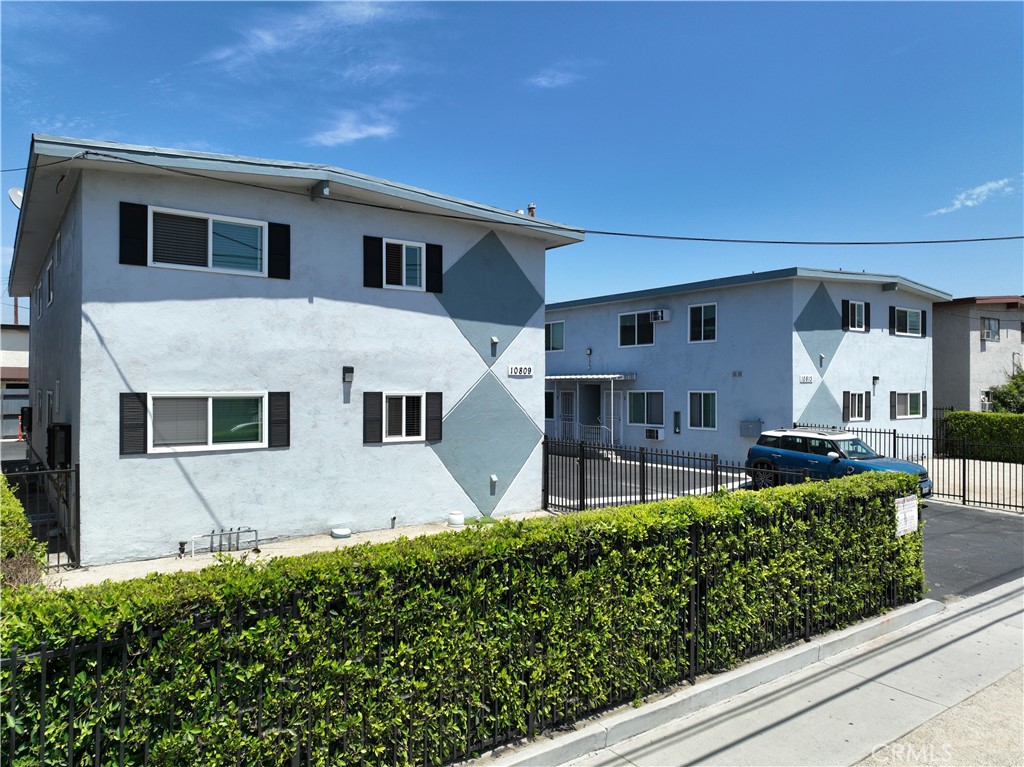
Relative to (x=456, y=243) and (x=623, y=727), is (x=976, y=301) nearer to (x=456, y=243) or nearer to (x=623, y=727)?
(x=456, y=243)

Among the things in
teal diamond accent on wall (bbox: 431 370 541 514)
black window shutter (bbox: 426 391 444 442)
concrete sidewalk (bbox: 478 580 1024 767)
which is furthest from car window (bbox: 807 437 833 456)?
black window shutter (bbox: 426 391 444 442)

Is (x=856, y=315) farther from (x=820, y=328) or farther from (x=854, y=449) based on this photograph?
(x=854, y=449)

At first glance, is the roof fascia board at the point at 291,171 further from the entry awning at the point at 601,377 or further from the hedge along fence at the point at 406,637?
the entry awning at the point at 601,377

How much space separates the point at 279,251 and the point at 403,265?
2.29 meters

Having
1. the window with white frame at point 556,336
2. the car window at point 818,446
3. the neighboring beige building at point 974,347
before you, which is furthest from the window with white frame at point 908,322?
the window with white frame at point 556,336

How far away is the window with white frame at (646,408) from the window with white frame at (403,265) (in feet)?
41.7

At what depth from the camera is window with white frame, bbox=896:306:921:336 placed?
2216cm

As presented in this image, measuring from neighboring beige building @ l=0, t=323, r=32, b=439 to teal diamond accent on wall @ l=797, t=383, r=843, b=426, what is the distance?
96.8 ft

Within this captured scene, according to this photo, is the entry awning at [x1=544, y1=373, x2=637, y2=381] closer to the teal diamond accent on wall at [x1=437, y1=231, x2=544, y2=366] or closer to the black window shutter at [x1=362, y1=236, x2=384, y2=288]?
the teal diamond accent on wall at [x1=437, y1=231, x2=544, y2=366]

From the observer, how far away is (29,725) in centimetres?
289

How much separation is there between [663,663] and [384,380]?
303 inches

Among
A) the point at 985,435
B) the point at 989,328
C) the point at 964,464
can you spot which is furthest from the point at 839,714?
the point at 989,328

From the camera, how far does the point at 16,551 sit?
517 cm

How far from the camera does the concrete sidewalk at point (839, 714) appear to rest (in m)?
4.39
